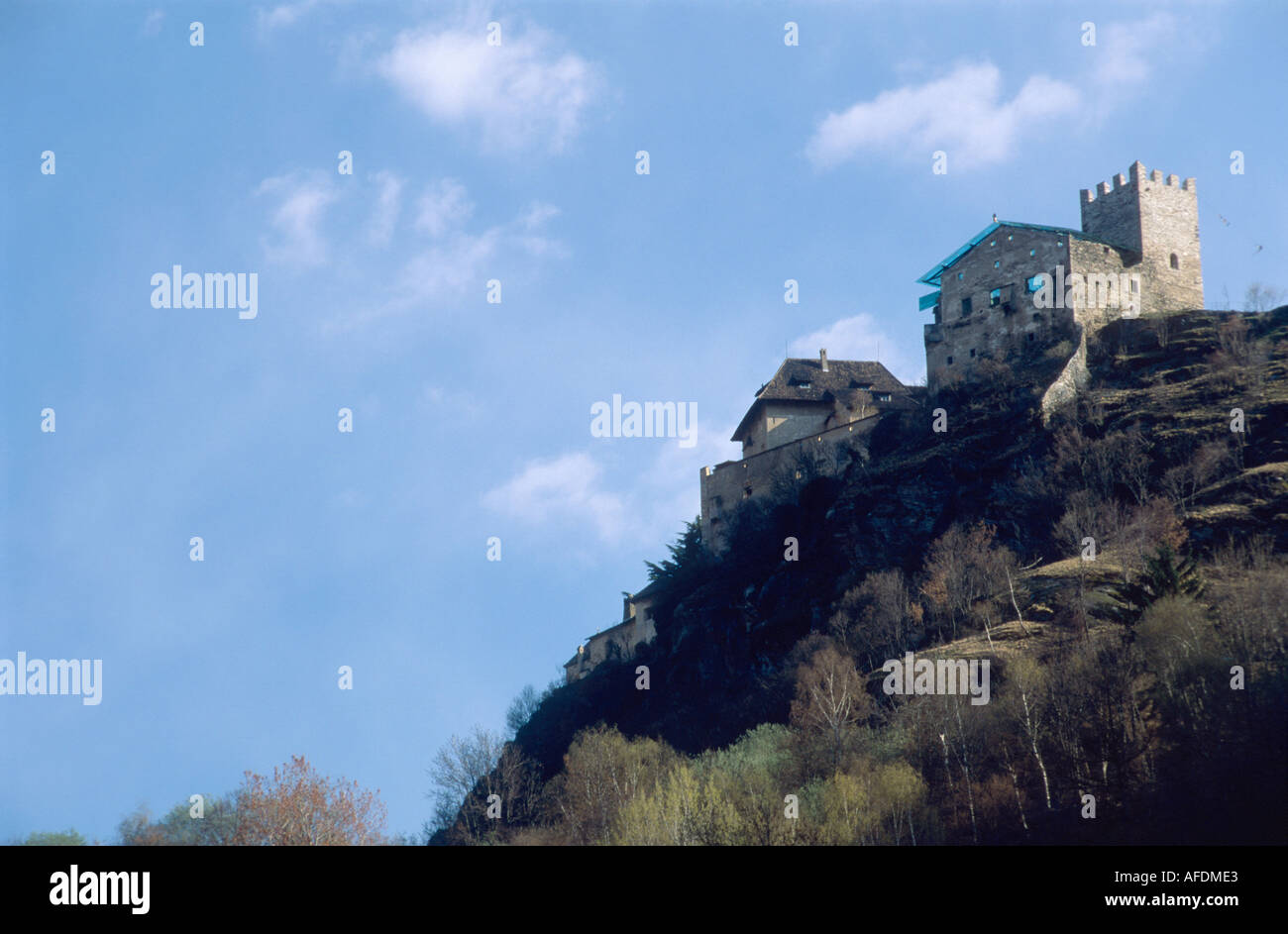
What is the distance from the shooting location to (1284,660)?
36.2 metres

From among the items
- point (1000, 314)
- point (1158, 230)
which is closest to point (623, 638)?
point (1000, 314)

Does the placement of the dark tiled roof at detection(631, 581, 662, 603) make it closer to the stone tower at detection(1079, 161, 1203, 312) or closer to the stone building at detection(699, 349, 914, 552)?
the stone building at detection(699, 349, 914, 552)

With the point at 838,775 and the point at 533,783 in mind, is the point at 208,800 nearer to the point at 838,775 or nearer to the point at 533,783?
the point at 533,783

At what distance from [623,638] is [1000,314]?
90.5 feet

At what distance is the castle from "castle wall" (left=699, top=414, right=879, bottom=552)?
8 centimetres

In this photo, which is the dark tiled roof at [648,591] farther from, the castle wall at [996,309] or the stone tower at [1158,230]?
the stone tower at [1158,230]

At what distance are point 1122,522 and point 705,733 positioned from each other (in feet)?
63.4

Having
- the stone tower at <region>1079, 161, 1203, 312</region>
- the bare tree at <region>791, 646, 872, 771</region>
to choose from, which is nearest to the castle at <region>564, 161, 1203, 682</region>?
the stone tower at <region>1079, 161, 1203, 312</region>

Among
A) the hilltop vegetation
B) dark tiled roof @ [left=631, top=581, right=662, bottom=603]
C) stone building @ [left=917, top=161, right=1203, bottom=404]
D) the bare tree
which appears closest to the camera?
the hilltop vegetation

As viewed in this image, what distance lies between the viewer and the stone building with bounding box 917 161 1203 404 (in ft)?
218
